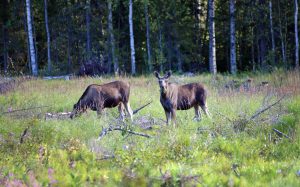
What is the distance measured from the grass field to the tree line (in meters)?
18.2

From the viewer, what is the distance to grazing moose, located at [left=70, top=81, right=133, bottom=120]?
11.4m

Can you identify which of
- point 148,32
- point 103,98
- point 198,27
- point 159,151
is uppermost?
point 198,27

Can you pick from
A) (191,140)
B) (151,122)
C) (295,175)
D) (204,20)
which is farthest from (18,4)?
(295,175)

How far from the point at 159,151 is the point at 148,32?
73.1 feet

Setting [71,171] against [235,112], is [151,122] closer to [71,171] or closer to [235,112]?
[235,112]

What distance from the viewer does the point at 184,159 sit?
7.24 metres

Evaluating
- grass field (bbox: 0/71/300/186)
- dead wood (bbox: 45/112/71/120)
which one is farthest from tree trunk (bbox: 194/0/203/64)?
grass field (bbox: 0/71/300/186)

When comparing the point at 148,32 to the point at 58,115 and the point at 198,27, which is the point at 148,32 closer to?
the point at 198,27

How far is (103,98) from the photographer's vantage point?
38.4 feet

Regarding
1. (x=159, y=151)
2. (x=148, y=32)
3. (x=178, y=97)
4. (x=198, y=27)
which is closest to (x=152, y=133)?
(x=159, y=151)

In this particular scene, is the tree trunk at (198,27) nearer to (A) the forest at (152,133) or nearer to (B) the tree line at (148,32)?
(B) the tree line at (148,32)

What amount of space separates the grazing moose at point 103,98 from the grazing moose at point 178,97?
1370mm

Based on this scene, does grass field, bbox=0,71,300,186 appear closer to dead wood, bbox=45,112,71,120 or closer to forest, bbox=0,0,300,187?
forest, bbox=0,0,300,187

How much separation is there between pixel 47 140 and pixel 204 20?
28.1m
